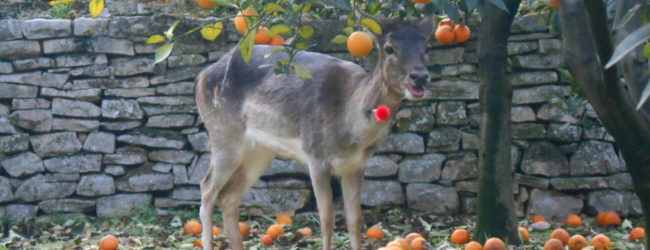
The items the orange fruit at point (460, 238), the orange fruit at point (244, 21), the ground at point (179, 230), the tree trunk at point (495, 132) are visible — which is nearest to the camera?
the orange fruit at point (244, 21)

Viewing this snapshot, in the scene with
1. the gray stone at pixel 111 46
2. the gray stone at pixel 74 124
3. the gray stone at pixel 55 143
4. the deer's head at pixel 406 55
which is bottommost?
the gray stone at pixel 55 143

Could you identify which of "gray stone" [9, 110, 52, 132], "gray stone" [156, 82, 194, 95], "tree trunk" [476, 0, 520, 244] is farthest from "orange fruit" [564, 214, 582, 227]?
"gray stone" [9, 110, 52, 132]

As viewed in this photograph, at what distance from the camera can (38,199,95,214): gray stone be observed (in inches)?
290

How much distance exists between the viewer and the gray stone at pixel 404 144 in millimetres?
7125

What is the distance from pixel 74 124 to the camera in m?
7.38

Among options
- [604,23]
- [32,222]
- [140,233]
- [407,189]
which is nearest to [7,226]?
[32,222]

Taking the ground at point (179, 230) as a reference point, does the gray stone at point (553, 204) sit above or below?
above

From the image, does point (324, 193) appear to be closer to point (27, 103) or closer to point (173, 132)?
point (173, 132)

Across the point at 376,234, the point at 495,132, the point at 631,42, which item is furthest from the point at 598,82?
the point at 376,234

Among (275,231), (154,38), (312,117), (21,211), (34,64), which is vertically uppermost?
(154,38)

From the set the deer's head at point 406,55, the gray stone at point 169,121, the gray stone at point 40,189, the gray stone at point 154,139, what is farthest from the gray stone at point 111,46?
the deer's head at point 406,55

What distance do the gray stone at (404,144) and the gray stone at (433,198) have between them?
0.30 metres

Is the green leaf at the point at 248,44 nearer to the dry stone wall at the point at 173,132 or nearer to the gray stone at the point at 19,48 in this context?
the dry stone wall at the point at 173,132

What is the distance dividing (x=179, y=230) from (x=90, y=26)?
193cm
